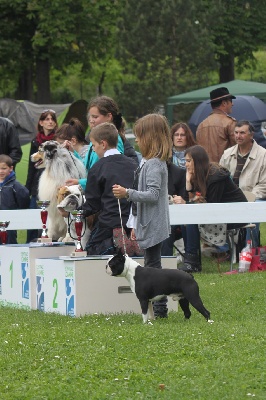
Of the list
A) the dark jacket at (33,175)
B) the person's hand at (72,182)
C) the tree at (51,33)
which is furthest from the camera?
the tree at (51,33)

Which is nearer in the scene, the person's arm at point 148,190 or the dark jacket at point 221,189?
the person's arm at point 148,190

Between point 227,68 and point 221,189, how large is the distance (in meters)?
29.4

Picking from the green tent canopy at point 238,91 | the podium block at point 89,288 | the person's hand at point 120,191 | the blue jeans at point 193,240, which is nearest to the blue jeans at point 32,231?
the blue jeans at point 193,240

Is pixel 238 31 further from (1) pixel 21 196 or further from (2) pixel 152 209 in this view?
(2) pixel 152 209

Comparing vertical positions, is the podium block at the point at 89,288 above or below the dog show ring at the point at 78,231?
below

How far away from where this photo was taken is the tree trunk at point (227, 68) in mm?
42062

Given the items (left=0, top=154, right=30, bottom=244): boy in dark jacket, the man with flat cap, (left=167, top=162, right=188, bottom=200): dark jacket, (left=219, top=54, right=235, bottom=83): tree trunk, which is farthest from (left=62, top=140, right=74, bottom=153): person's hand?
(left=219, top=54, right=235, bottom=83): tree trunk

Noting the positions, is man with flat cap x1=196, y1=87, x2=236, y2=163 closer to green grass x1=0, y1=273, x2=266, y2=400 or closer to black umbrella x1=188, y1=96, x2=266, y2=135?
green grass x1=0, y1=273, x2=266, y2=400

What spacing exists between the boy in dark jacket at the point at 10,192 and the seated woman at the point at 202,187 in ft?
7.63

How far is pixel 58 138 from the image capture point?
493 inches

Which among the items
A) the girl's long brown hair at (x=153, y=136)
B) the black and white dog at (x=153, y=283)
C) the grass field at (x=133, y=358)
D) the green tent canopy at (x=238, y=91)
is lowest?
Result: the grass field at (x=133, y=358)

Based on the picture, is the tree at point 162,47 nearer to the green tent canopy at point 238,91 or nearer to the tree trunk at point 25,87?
the tree trunk at point 25,87

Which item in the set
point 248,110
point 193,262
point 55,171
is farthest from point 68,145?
point 248,110

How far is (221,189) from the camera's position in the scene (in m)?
13.7
